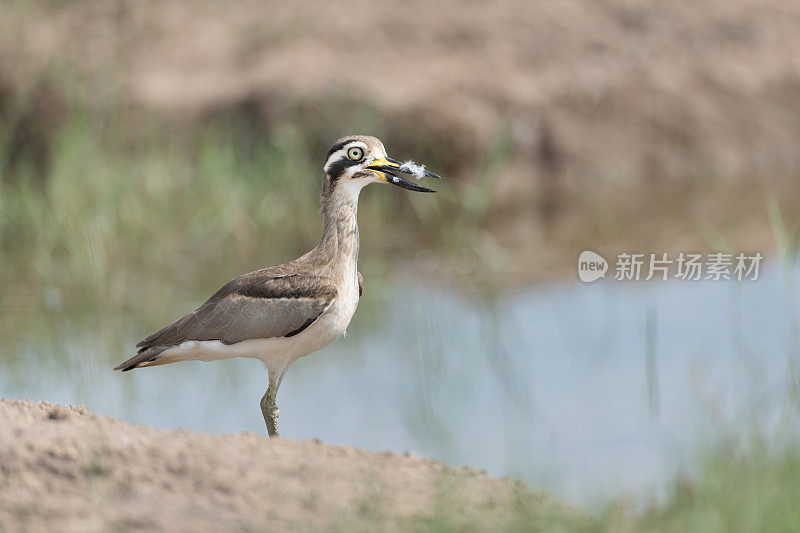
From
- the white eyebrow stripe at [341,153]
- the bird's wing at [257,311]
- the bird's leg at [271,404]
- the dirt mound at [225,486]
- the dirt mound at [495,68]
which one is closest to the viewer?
the dirt mound at [225,486]

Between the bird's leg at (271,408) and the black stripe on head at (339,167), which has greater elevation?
the black stripe on head at (339,167)

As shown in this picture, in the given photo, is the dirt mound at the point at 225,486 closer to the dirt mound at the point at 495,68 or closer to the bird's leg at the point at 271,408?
the bird's leg at the point at 271,408

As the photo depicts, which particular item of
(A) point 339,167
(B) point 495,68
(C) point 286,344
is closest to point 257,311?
(C) point 286,344

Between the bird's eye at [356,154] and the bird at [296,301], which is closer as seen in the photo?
the bird at [296,301]

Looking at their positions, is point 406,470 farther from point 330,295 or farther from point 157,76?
point 157,76

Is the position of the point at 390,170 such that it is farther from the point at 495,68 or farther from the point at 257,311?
the point at 495,68

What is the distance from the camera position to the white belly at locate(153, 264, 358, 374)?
218 inches

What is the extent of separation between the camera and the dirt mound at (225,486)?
4.04 m

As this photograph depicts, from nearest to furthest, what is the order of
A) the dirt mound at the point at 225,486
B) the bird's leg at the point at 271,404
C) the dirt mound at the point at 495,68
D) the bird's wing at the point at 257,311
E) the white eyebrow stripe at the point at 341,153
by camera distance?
1. the dirt mound at the point at 225,486
2. the bird's wing at the point at 257,311
3. the white eyebrow stripe at the point at 341,153
4. the bird's leg at the point at 271,404
5. the dirt mound at the point at 495,68

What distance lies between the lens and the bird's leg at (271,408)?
580cm

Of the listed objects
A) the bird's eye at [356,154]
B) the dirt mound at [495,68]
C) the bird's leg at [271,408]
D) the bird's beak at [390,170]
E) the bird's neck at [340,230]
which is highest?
the dirt mound at [495,68]

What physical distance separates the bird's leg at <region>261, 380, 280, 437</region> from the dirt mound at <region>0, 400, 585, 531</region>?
80cm

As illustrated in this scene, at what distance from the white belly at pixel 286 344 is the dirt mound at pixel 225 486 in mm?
682

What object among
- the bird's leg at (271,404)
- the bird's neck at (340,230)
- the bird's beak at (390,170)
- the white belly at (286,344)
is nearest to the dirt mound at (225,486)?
the white belly at (286,344)
